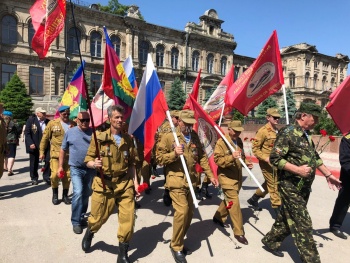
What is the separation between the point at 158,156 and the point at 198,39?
36926mm

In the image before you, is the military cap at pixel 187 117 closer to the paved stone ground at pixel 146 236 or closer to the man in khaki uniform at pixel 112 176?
the man in khaki uniform at pixel 112 176

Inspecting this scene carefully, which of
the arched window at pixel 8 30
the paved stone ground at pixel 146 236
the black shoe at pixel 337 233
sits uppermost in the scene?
the arched window at pixel 8 30

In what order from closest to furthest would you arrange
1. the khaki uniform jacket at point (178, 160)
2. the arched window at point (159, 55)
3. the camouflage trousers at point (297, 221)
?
the camouflage trousers at point (297, 221), the khaki uniform jacket at point (178, 160), the arched window at point (159, 55)

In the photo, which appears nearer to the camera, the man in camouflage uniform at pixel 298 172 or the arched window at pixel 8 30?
the man in camouflage uniform at pixel 298 172

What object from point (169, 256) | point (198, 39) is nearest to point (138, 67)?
point (198, 39)

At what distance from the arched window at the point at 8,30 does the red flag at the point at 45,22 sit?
85.9ft

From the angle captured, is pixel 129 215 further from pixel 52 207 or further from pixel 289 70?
pixel 289 70

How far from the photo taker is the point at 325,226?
5.14 metres

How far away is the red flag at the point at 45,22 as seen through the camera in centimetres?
469

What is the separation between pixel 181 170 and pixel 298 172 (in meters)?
1.50

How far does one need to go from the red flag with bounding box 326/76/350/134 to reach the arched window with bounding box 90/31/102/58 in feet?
98.9

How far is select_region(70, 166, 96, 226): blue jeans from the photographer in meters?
4.57

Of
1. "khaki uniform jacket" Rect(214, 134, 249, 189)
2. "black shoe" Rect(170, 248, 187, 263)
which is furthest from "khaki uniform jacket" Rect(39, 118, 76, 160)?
"black shoe" Rect(170, 248, 187, 263)

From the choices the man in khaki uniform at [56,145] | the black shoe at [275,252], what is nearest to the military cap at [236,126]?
the black shoe at [275,252]
